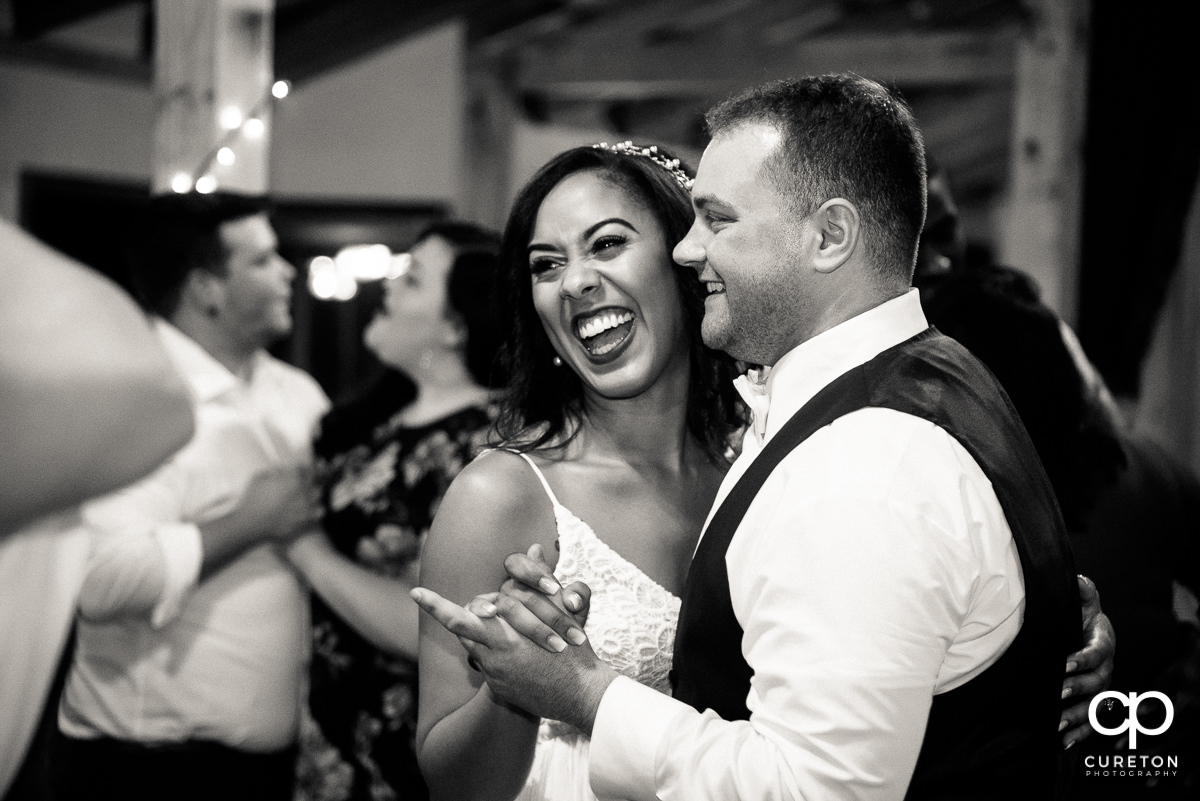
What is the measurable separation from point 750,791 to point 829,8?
7.52 meters

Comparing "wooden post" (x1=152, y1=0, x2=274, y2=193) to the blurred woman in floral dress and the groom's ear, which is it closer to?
the blurred woman in floral dress

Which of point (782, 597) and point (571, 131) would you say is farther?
point (571, 131)

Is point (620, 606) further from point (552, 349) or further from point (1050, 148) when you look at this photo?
point (1050, 148)

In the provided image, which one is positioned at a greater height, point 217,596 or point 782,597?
point 782,597

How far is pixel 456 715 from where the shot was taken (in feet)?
5.30

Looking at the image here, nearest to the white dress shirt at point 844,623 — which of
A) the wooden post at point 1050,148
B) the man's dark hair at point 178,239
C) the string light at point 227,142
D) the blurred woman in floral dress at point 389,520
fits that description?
the blurred woman in floral dress at point 389,520

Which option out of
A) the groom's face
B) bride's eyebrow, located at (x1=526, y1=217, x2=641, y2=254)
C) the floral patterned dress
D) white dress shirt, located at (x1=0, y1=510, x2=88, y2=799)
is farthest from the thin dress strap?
white dress shirt, located at (x1=0, y1=510, x2=88, y2=799)

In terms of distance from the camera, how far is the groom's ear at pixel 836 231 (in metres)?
1.35

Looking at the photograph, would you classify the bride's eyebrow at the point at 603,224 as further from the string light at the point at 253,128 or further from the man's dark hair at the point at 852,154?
the string light at the point at 253,128

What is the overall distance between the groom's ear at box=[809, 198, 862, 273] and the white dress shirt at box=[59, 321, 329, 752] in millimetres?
1603

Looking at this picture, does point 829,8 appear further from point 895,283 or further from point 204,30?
point 895,283

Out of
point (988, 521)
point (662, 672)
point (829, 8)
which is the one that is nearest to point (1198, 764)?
point (662, 672)

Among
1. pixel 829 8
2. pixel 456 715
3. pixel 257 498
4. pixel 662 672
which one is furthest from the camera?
pixel 829 8

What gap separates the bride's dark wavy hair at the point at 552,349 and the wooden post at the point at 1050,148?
3.19m
